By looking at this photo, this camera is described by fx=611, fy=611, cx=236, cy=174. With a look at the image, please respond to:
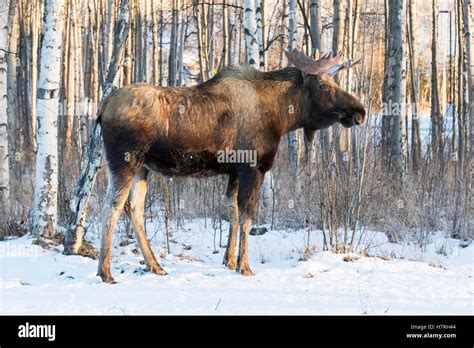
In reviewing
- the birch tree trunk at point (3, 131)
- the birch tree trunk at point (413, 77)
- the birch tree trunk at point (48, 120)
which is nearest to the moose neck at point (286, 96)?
the birch tree trunk at point (48, 120)

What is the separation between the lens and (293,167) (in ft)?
41.1

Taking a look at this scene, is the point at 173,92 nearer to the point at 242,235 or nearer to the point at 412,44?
the point at 242,235

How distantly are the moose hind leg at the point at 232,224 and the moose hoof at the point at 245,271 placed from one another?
378mm

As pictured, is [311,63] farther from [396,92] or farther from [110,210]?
[396,92]

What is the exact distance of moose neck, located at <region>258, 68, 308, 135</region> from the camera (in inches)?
279

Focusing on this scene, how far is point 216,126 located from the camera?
21.7 ft

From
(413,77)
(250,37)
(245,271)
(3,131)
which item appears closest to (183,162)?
(245,271)

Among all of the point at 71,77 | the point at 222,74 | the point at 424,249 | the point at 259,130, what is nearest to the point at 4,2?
the point at 71,77

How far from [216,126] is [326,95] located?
4.80 ft

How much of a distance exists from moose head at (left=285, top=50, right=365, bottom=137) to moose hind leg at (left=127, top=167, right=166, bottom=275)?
6.98ft

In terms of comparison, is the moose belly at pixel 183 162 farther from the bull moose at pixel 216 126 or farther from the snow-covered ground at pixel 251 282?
the snow-covered ground at pixel 251 282

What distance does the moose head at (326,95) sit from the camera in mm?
7078

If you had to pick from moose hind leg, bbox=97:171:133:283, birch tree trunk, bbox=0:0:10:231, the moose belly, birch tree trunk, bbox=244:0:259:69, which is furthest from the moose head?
birch tree trunk, bbox=0:0:10:231

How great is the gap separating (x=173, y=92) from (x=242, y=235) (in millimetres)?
1756
